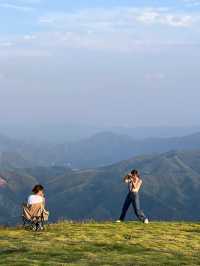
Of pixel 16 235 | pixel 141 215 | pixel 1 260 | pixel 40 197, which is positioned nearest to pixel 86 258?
pixel 1 260

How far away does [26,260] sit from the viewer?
787 inches

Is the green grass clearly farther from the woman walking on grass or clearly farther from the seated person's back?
the woman walking on grass

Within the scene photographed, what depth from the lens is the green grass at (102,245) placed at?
20.2 metres

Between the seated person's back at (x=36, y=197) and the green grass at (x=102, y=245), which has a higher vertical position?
the seated person's back at (x=36, y=197)

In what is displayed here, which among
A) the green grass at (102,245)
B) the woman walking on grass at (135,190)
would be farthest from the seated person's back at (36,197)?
the woman walking on grass at (135,190)

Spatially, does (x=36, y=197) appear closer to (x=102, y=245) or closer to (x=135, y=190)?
(x=102, y=245)

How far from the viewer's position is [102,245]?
78.1 ft

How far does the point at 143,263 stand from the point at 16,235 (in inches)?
370

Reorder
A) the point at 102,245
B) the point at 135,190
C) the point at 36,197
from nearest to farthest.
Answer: the point at 102,245 → the point at 36,197 → the point at 135,190

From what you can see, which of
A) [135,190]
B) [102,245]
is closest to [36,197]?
[102,245]

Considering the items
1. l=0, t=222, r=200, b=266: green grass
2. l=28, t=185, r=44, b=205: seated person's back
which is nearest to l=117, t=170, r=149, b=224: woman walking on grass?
l=0, t=222, r=200, b=266: green grass

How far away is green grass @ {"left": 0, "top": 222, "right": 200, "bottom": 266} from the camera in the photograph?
797 inches

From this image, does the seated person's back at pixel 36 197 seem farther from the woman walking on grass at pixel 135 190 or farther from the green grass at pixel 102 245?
the woman walking on grass at pixel 135 190

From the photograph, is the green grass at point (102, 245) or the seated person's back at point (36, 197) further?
the seated person's back at point (36, 197)
